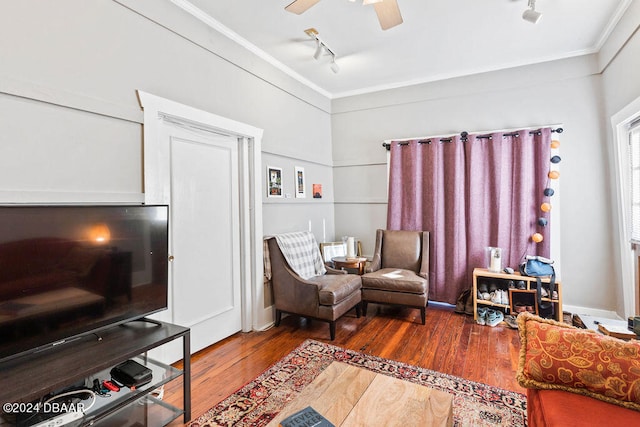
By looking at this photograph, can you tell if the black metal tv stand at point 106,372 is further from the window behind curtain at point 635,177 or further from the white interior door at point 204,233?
the window behind curtain at point 635,177

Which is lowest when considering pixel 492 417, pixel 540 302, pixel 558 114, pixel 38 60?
pixel 492 417

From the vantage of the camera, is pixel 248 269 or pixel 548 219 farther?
pixel 548 219

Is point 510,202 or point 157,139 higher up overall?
point 157,139

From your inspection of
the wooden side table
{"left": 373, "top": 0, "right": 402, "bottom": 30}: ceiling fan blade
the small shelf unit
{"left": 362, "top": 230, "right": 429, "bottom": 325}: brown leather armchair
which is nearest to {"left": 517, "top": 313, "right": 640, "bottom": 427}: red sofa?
{"left": 362, "top": 230, "right": 429, "bottom": 325}: brown leather armchair

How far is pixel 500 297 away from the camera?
3.37 meters

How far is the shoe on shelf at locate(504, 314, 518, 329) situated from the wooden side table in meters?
1.59

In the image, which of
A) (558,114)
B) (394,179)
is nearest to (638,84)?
(558,114)

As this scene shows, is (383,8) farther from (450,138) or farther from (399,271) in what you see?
(399,271)

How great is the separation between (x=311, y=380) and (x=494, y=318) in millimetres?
2111

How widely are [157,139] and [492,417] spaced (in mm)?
2802

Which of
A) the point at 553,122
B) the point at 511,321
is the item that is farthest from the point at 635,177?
the point at 511,321

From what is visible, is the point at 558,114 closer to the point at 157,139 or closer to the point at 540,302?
the point at 540,302

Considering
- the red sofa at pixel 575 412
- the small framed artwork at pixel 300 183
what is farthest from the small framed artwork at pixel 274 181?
the red sofa at pixel 575 412

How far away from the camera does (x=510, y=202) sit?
3.63 metres
